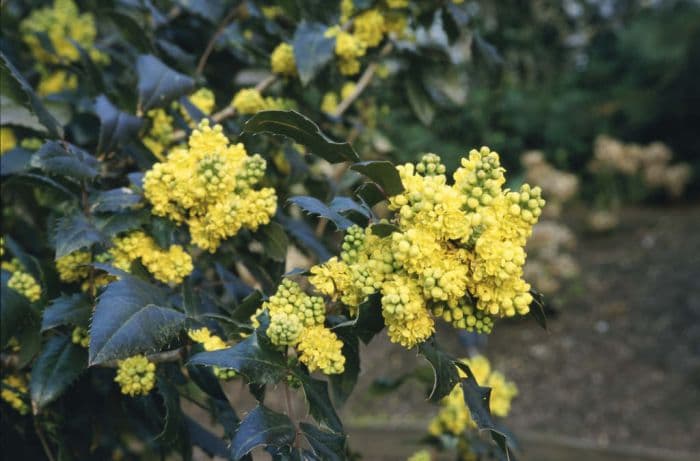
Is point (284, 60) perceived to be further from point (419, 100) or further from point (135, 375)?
point (135, 375)

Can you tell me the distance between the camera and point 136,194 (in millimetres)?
1238

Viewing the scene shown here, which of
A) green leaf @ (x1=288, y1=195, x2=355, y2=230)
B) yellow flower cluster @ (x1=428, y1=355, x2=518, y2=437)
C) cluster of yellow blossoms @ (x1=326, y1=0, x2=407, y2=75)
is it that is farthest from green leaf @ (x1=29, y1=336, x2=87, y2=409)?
yellow flower cluster @ (x1=428, y1=355, x2=518, y2=437)

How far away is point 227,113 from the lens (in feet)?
5.51

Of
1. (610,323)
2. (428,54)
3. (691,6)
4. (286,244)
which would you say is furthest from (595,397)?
(691,6)

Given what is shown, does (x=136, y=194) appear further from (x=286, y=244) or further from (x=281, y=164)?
(x=281, y=164)

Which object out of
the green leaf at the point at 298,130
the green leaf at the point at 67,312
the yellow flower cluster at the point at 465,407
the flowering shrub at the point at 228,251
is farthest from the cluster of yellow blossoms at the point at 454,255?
the yellow flower cluster at the point at 465,407

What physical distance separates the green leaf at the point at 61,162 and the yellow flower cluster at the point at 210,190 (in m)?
0.12

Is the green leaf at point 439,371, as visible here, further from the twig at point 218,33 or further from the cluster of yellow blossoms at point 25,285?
the twig at point 218,33

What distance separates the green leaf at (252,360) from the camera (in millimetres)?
964

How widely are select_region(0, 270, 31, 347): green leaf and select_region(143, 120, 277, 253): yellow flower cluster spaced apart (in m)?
0.32

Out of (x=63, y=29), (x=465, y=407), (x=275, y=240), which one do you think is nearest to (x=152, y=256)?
(x=275, y=240)

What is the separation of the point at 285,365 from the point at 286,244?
0.27 m

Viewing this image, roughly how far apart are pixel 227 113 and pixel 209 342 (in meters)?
0.73

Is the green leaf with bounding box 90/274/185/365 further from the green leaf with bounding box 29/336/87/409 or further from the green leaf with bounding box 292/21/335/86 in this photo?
the green leaf with bounding box 292/21/335/86
